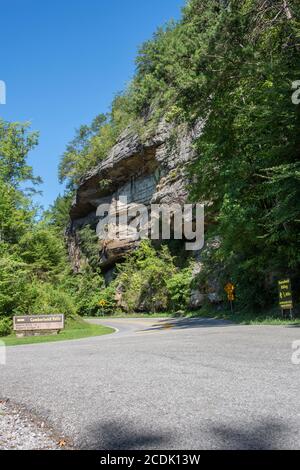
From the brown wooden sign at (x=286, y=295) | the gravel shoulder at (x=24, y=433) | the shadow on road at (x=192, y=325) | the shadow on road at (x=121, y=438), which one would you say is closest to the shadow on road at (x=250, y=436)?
the shadow on road at (x=121, y=438)

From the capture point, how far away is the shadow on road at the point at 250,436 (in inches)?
135

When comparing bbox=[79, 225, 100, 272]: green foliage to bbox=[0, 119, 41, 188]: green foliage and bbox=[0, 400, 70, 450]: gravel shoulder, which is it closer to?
bbox=[0, 119, 41, 188]: green foliage

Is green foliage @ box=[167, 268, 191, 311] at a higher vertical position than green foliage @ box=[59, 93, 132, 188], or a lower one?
lower

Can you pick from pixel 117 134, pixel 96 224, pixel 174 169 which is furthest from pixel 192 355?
pixel 96 224

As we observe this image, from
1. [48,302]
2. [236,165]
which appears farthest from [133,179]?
[236,165]

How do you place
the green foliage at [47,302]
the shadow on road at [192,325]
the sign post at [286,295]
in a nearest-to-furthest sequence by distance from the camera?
the sign post at [286,295], the shadow on road at [192,325], the green foliage at [47,302]

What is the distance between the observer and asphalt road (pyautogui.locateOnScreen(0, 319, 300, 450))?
3.71m

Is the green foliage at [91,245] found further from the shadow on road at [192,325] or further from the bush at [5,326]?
the shadow on road at [192,325]

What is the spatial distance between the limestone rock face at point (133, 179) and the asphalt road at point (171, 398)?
28.2m

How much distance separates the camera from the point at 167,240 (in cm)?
4419

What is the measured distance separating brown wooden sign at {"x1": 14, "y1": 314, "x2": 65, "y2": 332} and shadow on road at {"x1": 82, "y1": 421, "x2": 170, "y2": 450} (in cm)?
1952

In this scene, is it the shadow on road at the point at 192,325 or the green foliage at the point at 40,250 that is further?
the green foliage at the point at 40,250

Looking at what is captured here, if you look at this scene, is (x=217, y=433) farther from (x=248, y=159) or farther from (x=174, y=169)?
(x=174, y=169)

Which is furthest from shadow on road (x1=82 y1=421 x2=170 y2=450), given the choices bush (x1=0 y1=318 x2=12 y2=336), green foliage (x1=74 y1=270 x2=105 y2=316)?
green foliage (x1=74 y1=270 x2=105 y2=316)
